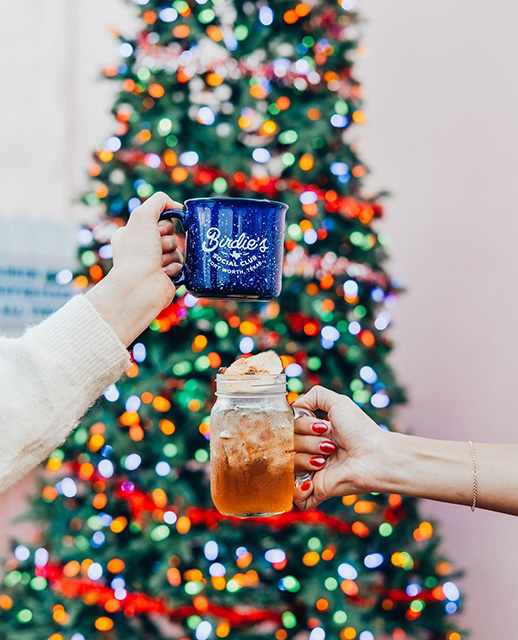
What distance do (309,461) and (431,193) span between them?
1.66 metres

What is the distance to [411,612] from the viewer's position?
188 cm

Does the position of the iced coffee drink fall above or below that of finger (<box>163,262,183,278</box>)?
below

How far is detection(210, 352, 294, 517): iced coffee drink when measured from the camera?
0.86 m

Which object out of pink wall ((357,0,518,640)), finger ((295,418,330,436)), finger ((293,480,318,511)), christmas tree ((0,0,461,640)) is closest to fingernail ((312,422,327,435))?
finger ((295,418,330,436))

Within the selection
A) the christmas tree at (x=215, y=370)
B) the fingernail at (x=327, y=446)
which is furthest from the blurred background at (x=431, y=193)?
the fingernail at (x=327, y=446)

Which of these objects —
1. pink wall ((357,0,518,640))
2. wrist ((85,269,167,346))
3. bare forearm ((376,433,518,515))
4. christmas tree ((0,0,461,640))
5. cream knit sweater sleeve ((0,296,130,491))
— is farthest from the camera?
pink wall ((357,0,518,640))

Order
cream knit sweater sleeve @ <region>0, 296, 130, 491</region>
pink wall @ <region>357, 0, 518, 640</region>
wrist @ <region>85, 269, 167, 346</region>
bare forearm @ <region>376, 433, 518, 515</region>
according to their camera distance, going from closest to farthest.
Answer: cream knit sweater sleeve @ <region>0, 296, 130, 491</region>
wrist @ <region>85, 269, 167, 346</region>
bare forearm @ <region>376, 433, 518, 515</region>
pink wall @ <region>357, 0, 518, 640</region>

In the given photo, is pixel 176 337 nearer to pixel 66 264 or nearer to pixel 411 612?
pixel 411 612

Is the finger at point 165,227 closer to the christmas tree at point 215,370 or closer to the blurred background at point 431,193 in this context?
the christmas tree at point 215,370

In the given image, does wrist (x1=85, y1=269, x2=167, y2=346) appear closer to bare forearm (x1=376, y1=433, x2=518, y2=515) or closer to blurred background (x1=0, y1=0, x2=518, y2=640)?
bare forearm (x1=376, y1=433, x2=518, y2=515)

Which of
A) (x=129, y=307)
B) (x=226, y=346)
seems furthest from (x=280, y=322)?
(x=129, y=307)

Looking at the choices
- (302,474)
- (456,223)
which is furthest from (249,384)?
(456,223)

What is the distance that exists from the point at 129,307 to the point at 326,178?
1.12m

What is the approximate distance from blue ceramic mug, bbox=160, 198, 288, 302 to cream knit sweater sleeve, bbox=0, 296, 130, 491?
0.14 m
